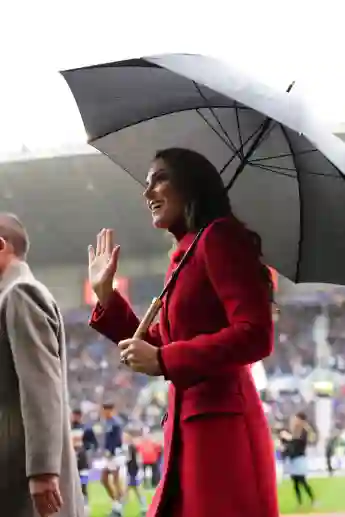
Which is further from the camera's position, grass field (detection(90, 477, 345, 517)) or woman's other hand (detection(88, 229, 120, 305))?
grass field (detection(90, 477, 345, 517))

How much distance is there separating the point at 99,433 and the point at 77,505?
1.47 meters

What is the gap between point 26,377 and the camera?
4.48 ft

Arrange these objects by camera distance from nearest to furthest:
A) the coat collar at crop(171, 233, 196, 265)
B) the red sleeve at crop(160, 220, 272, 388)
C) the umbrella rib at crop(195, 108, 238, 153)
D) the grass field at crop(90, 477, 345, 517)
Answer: the red sleeve at crop(160, 220, 272, 388) < the coat collar at crop(171, 233, 196, 265) < the umbrella rib at crop(195, 108, 238, 153) < the grass field at crop(90, 477, 345, 517)

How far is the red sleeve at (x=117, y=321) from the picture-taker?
1354 millimetres

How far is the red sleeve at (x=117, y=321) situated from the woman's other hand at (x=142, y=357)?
0.16m

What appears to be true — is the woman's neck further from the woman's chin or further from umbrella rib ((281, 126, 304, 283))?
umbrella rib ((281, 126, 304, 283))

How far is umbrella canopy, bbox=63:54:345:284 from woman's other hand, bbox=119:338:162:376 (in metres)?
0.34

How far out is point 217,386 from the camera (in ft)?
4.03

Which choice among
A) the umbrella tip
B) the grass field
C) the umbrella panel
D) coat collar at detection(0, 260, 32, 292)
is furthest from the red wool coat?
the grass field

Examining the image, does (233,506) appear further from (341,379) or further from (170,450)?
(341,379)

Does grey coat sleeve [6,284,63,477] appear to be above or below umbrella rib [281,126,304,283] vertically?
below

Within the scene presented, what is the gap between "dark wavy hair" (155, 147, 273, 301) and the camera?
131cm

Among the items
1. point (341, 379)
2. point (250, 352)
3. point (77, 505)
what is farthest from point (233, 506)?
point (341, 379)

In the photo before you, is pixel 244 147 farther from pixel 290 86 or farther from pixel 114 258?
pixel 114 258
